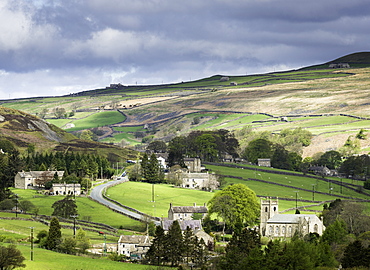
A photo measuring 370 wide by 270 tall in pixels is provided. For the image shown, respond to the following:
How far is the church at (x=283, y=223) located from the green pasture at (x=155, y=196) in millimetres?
16222

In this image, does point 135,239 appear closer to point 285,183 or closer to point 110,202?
point 110,202

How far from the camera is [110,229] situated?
10025 centimetres

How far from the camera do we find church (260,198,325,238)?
101 metres

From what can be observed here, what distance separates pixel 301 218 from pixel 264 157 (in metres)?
90.9

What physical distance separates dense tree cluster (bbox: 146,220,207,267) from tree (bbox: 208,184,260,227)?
23.3 metres

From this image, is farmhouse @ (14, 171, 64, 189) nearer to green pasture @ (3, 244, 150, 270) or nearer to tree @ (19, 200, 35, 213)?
tree @ (19, 200, 35, 213)

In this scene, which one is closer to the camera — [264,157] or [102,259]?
[102,259]

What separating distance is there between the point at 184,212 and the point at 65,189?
2932 cm

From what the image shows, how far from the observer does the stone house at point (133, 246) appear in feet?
284

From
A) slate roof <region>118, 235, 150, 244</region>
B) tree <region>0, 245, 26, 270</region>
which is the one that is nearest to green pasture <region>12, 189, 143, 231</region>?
slate roof <region>118, 235, 150, 244</region>

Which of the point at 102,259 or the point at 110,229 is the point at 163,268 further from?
the point at 110,229

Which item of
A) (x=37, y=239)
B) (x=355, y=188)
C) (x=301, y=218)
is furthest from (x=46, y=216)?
(x=355, y=188)

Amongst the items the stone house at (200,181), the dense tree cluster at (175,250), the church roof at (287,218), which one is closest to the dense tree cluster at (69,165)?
the stone house at (200,181)

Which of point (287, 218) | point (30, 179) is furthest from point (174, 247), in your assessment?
point (30, 179)
